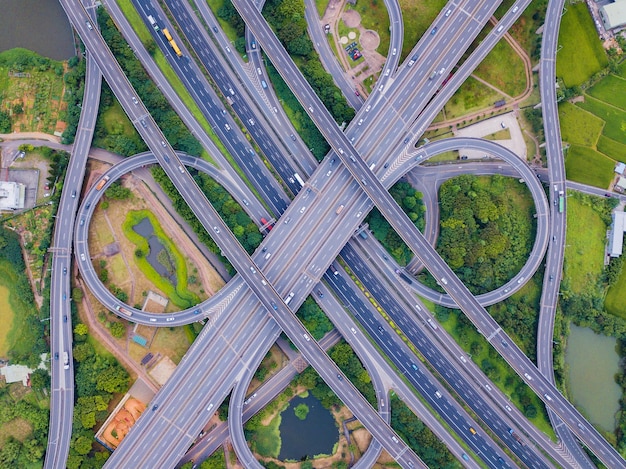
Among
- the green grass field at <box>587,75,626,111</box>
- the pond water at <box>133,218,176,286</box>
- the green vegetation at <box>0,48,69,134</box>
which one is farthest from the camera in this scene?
the green grass field at <box>587,75,626,111</box>

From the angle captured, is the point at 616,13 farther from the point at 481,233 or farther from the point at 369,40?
the point at 481,233

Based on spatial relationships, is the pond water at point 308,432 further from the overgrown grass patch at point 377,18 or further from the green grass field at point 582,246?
the overgrown grass patch at point 377,18

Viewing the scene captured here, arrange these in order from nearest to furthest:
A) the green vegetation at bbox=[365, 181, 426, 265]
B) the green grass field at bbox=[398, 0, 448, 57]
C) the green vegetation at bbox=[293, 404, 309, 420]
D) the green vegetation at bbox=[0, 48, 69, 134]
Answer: the green vegetation at bbox=[0, 48, 69, 134] → the green vegetation at bbox=[293, 404, 309, 420] → the green vegetation at bbox=[365, 181, 426, 265] → the green grass field at bbox=[398, 0, 448, 57]

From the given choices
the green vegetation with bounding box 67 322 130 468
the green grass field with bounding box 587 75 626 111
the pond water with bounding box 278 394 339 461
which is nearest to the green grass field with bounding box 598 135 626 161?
the green grass field with bounding box 587 75 626 111

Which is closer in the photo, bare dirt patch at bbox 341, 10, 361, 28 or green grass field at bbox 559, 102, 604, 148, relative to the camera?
bare dirt patch at bbox 341, 10, 361, 28

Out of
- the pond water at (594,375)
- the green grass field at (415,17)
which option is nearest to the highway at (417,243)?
the pond water at (594,375)

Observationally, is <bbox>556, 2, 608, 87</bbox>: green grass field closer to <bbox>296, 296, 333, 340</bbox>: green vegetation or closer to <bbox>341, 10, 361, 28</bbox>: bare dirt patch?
<bbox>341, 10, 361, 28</bbox>: bare dirt patch

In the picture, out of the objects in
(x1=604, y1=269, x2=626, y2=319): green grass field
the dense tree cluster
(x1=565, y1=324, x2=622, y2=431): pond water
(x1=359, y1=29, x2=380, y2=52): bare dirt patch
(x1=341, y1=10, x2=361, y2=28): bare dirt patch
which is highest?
the dense tree cluster
